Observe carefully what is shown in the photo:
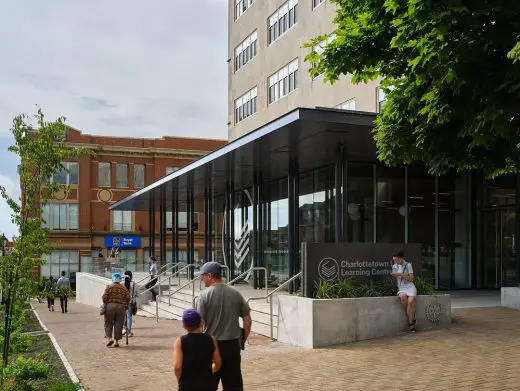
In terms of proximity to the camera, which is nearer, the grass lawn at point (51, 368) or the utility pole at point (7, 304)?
the utility pole at point (7, 304)

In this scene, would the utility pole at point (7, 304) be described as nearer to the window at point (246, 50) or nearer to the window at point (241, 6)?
the window at point (246, 50)

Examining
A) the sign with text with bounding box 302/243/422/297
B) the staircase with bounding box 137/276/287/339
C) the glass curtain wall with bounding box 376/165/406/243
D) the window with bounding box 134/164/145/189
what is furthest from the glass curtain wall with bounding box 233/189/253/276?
the window with bounding box 134/164/145/189

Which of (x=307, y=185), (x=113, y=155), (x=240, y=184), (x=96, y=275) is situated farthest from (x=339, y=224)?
(x=113, y=155)

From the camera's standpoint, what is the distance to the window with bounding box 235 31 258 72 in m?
37.2

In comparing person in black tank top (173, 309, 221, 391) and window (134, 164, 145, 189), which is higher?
window (134, 164, 145, 189)

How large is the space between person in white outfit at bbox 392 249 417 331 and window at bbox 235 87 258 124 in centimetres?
2481

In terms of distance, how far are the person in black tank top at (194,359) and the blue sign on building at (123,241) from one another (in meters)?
58.6

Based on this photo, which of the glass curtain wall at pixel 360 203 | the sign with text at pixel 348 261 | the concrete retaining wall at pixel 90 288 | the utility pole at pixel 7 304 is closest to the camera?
the utility pole at pixel 7 304

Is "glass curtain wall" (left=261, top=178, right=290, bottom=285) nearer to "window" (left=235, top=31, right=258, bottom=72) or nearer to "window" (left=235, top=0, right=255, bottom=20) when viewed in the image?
"window" (left=235, top=31, right=258, bottom=72)

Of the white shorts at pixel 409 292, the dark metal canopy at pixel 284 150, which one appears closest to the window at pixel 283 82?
the dark metal canopy at pixel 284 150

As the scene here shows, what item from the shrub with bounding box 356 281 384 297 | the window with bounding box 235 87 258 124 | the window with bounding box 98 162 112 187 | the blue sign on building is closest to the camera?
the shrub with bounding box 356 281 384 297

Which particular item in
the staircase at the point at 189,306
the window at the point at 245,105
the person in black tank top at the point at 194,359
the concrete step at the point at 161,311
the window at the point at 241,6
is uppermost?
the window at the point at 241,6

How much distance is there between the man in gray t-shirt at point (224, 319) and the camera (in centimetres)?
662

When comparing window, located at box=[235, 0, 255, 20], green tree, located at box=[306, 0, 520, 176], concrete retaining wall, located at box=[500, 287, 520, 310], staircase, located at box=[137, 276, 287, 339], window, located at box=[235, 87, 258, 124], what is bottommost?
staircase, located at box=[137, 276, 287, 339]
